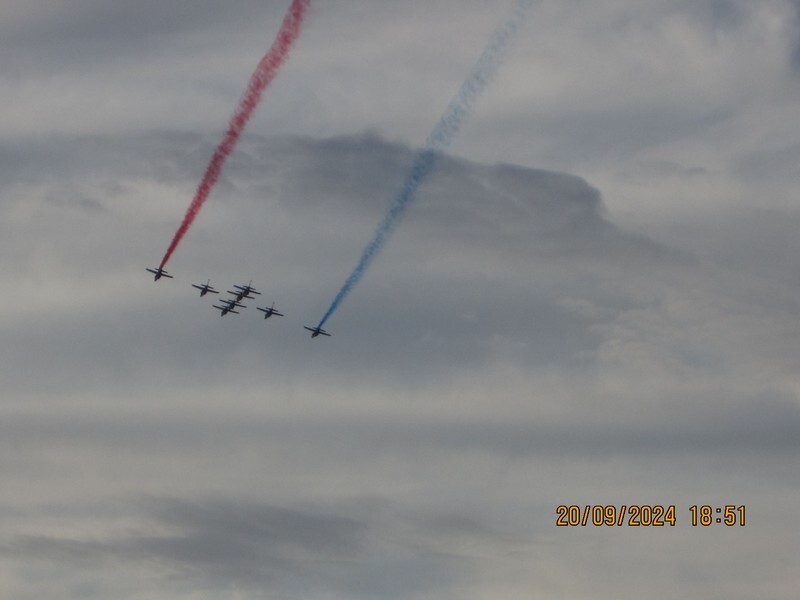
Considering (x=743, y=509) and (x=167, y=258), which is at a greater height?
(x=167, y=258)

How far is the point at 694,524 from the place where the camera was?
155 meters

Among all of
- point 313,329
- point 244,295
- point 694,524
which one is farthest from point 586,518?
point 244,295

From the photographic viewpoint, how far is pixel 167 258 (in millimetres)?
153000

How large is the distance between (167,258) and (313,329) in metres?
27.5

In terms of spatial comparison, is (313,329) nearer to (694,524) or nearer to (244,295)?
(244,295)

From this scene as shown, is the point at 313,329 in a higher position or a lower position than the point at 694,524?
higher

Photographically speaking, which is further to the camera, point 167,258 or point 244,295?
point 244,295

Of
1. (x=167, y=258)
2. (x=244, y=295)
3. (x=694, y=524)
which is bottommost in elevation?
(x=694, y=524)

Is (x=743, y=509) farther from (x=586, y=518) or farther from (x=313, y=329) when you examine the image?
(x=313, y=329)

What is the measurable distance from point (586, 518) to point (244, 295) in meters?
48.7

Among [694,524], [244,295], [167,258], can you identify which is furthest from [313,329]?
[694,524]

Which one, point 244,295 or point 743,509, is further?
point 244,295

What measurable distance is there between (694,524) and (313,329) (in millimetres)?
45447

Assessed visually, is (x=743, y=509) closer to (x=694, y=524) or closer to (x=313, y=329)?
(x=694, y=524)
